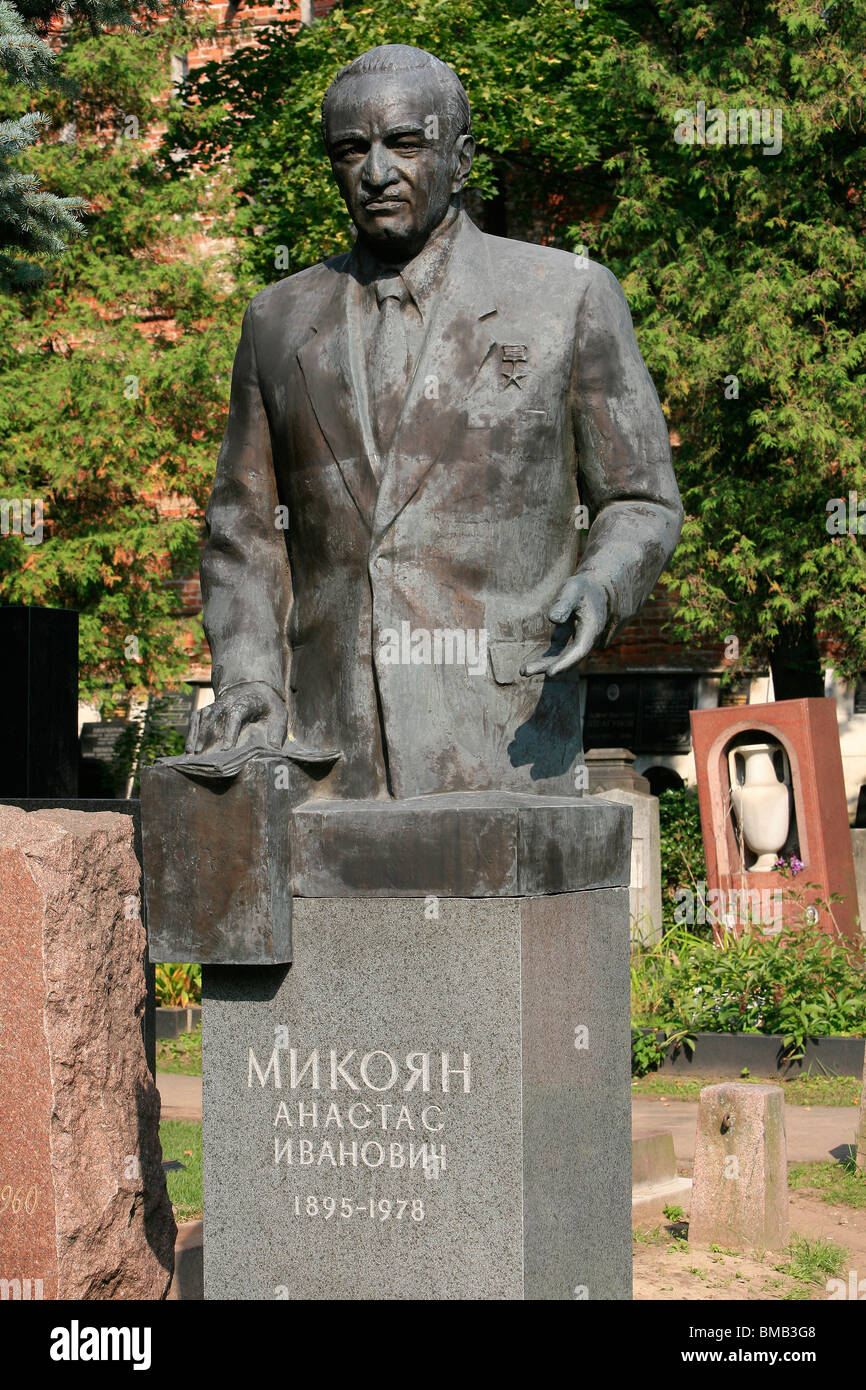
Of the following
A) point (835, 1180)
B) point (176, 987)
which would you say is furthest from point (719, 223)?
point (835, 1180)

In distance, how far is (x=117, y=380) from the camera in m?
16.7

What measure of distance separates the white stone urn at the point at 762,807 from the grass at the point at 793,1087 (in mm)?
3068

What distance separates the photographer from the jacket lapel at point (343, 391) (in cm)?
404

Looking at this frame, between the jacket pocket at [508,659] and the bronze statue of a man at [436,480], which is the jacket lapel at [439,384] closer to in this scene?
the bronze statue of a man at [436,480]

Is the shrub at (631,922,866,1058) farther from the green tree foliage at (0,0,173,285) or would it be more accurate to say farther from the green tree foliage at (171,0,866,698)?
the green tree foliage at (0,0,173,285)

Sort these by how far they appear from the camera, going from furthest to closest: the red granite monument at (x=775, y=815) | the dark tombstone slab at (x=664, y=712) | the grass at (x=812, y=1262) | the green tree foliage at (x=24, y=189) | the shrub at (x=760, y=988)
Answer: the dark tombstone slab at (x=664, y=712) < the red granite monument at (x=775, y=815) < the shrub at (x=760, y=988) < the green tree foliage at (x=24, y=189) < the grass at (x=812, y=1262)

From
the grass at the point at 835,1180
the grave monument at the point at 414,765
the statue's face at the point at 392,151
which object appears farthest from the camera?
the grass at the point at 835,1180

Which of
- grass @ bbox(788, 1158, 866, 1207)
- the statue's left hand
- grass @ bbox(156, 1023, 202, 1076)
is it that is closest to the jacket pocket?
the statue's left hand

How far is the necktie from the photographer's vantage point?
4.03 m

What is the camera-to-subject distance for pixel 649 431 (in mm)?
4145

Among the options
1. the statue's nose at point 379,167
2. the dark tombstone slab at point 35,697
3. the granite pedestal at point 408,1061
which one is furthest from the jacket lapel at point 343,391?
the dark tombstone slab at point 35,697

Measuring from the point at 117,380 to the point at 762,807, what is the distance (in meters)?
7.31

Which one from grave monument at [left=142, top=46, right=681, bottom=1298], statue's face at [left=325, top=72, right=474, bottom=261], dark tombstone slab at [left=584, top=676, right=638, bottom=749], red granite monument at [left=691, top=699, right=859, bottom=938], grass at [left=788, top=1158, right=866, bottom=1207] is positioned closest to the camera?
grave monument at [left=142, top=46, right=681, bottom=1298]

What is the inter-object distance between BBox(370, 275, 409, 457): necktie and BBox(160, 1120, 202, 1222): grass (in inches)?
A: 175
